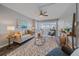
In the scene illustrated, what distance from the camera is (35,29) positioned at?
1.86 m

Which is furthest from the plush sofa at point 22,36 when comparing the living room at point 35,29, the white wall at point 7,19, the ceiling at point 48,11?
the ceiling at point 48,11

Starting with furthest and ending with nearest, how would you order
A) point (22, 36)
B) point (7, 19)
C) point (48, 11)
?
point (7, 19) → point (22, 36) → point (48, 11)

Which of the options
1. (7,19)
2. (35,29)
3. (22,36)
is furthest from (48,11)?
(7,19)

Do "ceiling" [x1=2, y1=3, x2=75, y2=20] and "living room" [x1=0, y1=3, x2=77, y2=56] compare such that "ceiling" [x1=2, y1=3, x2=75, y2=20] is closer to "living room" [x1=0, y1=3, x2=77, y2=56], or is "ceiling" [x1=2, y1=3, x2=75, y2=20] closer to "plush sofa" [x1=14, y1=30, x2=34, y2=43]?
"living room" [x1=0, y1=3, x2=77, y2=56]

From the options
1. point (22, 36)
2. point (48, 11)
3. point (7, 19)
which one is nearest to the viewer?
point (48, 11)

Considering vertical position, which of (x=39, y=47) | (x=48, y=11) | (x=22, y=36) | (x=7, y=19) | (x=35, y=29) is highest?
(x=48, y=11)

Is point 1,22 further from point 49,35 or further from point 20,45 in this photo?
point 49,35

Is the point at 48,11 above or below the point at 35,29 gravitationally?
above

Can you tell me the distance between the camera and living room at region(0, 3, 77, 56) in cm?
176

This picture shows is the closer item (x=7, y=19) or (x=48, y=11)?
(x=48, y=11)

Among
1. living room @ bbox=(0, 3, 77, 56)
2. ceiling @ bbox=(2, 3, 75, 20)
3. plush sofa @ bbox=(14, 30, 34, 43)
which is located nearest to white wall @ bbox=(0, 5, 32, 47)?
living room @ bbox=(0, 3, 77, 56)

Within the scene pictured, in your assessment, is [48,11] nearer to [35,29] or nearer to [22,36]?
[35,29]

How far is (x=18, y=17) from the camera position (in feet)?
6.41

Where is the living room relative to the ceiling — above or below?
below
